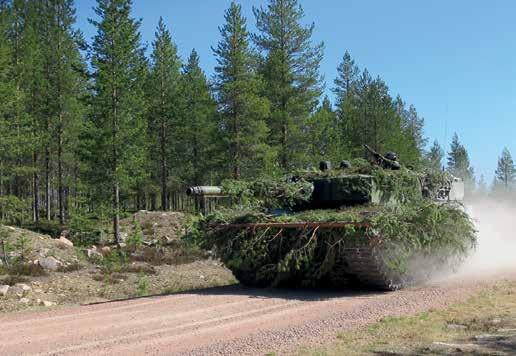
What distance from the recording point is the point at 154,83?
36.5m

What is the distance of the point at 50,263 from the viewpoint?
17625 millimetres

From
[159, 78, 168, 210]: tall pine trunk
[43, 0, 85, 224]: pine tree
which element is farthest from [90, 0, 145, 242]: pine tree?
[159, 78, 168, 210]: tall pine trunk

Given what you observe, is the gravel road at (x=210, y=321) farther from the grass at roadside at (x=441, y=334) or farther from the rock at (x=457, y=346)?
the rock at (x=457, y=346)

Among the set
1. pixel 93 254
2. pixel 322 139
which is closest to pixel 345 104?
pixel 322 139

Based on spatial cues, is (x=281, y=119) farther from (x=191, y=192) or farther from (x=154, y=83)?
(x=191, y=192)

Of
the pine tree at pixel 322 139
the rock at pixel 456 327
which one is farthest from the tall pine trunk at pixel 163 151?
the rock at pixel 456 327

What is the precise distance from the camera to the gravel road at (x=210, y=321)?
6.45 metres

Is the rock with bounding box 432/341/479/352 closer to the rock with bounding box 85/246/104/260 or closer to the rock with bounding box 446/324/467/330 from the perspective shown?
the rock with bounding box 446/324/467/330

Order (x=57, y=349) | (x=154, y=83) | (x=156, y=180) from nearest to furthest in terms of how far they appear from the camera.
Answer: (x=57, y=349) → (x=154, y=83) → (x=156, y=180)

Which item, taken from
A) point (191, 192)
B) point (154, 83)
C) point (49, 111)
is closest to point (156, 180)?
point (154, 83)

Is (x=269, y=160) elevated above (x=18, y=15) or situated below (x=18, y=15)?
below

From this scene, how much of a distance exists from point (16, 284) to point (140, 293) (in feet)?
11.0

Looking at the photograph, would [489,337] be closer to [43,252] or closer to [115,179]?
[43,252]

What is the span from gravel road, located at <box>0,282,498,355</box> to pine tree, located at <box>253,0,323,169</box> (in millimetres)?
20068
